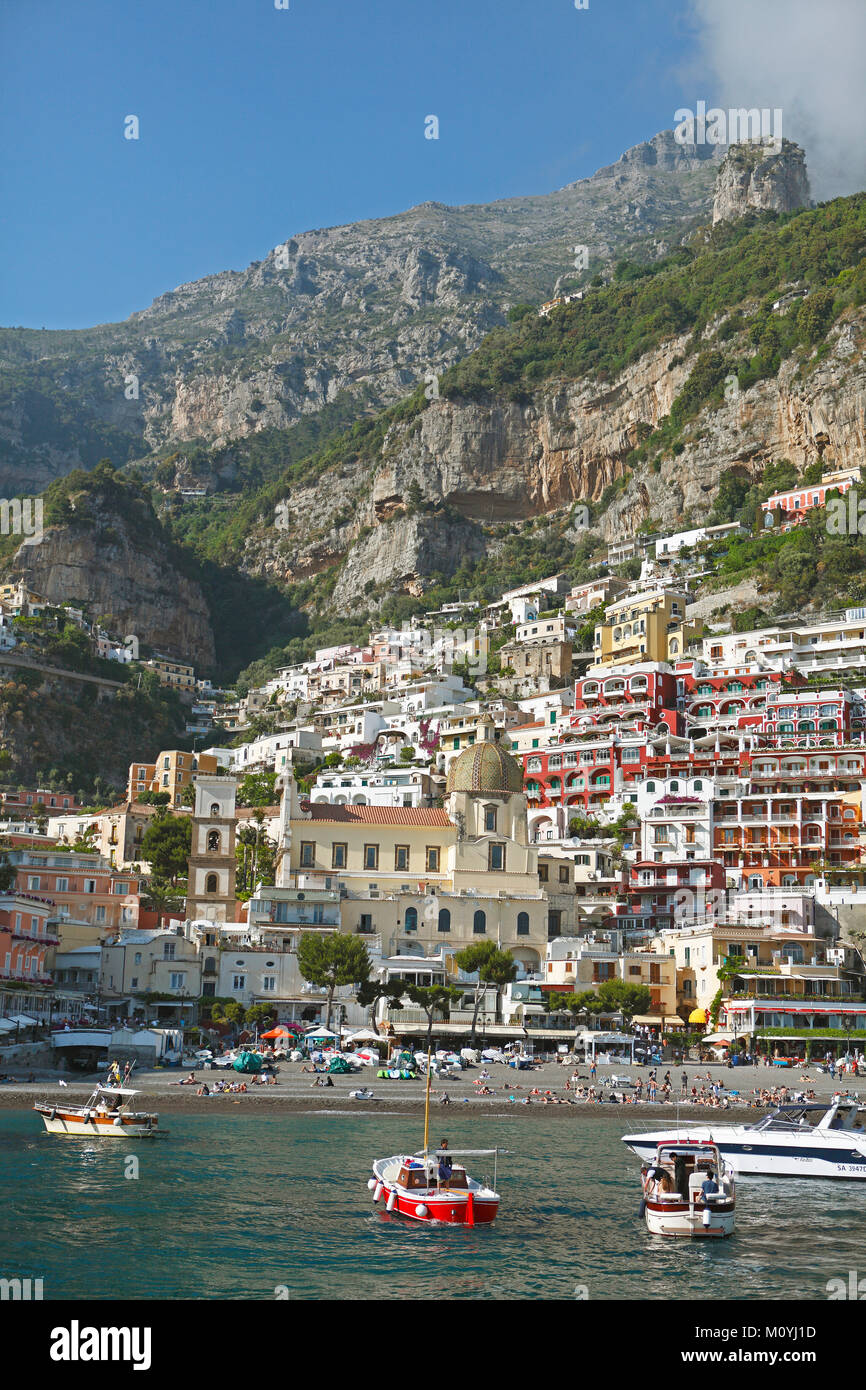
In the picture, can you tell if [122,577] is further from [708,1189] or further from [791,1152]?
[708,1189]

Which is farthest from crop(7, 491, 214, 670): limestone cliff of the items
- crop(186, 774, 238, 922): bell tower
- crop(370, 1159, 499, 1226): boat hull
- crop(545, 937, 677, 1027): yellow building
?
crop(370, 1159, 499, 1226): boat hull

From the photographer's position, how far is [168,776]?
13012 centimetres

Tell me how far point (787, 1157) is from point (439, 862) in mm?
46958

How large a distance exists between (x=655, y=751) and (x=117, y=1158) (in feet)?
220

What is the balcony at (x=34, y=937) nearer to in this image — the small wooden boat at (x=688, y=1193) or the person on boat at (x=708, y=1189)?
the small wooden boat at (x=688, y=1193)

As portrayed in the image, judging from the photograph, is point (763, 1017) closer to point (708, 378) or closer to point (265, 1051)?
point (265, 1051)

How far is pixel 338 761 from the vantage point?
12706cm

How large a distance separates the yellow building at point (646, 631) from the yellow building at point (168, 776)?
1495 inches

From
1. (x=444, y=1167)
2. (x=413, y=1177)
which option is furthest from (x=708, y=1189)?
(x=413, y=1177)

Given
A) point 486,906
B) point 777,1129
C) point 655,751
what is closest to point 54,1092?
point 777,1129

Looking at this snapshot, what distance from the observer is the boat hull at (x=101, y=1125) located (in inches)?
1827

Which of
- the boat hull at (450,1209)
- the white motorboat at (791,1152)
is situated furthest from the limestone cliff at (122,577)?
the boat hull at (450,1209)

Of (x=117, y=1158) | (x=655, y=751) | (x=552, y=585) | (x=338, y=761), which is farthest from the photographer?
(x=552, y=585)
